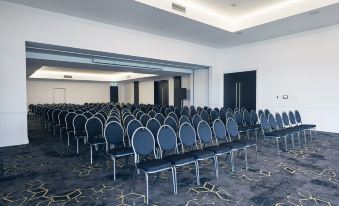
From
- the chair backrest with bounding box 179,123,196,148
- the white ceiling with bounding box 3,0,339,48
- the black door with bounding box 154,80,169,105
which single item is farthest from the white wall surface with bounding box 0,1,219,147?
the black door with bounding box 154,80,169,105

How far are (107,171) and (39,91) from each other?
18.8 meters

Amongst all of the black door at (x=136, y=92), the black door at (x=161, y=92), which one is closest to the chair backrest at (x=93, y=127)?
the black door at (x=161, y=92)

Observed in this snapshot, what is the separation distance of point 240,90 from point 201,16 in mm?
5067

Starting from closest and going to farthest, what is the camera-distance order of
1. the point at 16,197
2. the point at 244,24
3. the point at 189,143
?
the point at 16,197
the point at 189,143
the point at 244,24

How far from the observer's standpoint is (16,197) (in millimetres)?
3135

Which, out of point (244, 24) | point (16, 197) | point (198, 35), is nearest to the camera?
point (16, 197)

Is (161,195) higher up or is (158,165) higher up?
(158,165)

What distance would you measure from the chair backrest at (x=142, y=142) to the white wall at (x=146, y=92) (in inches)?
628

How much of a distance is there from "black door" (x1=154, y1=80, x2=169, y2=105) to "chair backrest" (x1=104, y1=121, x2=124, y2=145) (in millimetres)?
13613

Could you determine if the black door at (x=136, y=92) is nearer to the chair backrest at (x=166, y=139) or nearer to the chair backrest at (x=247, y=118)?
the chair backrest at (x=247, y=118)

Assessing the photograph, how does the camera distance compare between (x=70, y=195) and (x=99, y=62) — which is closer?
(x=70, y=195)

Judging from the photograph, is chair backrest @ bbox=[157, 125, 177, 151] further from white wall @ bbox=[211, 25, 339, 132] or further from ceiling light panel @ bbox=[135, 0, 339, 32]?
white wall @ bbox=[211, 25, 339, 132]

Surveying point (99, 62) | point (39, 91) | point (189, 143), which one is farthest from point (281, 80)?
point (39, 91)

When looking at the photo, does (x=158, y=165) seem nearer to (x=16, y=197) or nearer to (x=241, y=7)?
(x=16, y=197)
